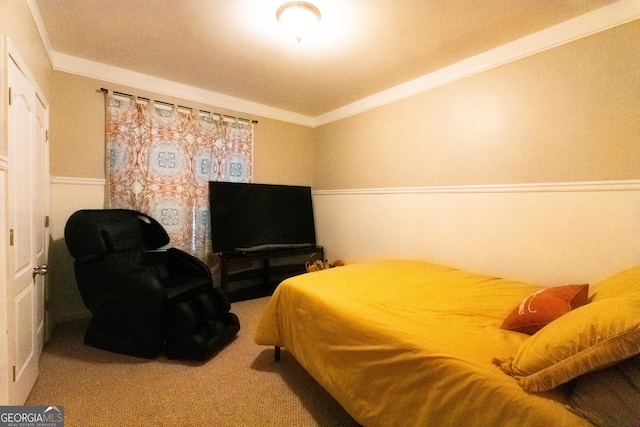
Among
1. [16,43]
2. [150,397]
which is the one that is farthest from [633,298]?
[16,43]

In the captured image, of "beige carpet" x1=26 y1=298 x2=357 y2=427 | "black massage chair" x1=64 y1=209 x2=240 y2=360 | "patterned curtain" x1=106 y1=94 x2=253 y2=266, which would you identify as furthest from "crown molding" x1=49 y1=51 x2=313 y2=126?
"beige carpet" x1=26 y1=298 x2=357 y2=427

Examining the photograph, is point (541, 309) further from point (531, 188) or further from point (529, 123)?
point (529, 123)

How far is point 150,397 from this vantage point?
167 cm

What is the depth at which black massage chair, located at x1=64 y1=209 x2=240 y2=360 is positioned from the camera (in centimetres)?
206

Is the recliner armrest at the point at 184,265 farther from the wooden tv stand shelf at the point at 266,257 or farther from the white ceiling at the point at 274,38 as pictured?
the white ceiling at the point at 274,38

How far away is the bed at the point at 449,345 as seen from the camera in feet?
2.76

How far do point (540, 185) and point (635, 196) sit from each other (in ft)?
1.65

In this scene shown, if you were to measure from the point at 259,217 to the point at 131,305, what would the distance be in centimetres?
181

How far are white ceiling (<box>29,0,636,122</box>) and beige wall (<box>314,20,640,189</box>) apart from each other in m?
0.28

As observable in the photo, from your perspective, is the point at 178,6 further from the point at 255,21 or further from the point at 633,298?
the point at 633,298

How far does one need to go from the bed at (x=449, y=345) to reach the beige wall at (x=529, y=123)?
3.14 feet

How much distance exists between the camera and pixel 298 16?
1901 millimetres

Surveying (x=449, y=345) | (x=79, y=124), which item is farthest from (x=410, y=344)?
(x=79, y=124)

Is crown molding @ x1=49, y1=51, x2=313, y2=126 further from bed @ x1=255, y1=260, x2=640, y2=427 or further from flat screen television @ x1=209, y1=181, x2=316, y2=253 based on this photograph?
bed @ x1=255, y1=260, x2=640, y2=427
